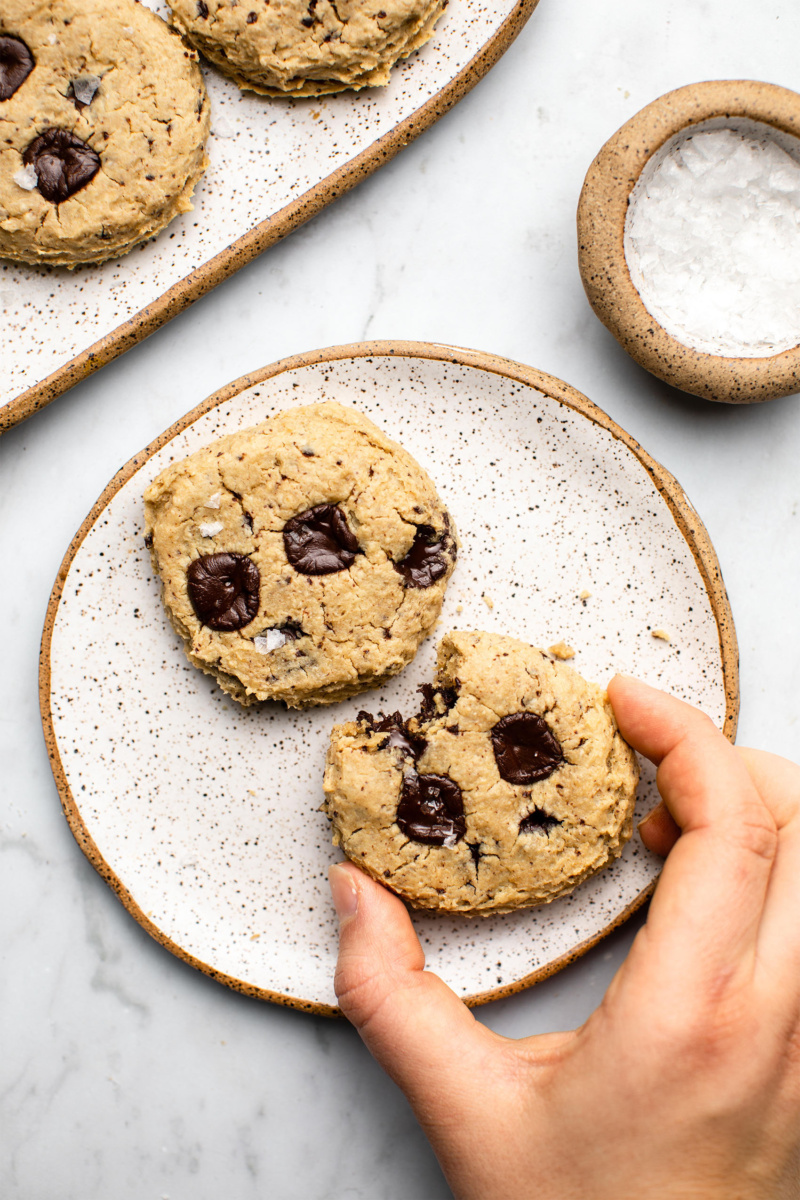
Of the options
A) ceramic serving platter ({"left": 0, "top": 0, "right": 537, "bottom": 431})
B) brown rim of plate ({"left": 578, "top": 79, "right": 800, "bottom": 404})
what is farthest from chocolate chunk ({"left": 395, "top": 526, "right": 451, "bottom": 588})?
ceramic serving platter ({"left": 0, "top": 0, "right": 537, "bottom": 431})

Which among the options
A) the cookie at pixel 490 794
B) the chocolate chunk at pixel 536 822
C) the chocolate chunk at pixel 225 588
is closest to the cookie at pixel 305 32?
the chocolate chunk at pixel 225 588

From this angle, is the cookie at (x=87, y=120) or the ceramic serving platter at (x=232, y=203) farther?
the ceramic serving platter at (x=232, y=203)

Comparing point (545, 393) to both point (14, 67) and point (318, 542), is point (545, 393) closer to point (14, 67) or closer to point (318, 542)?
point (318, 542)

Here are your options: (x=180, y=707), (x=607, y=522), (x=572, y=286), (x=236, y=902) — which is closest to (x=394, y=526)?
(x=607, y=522)

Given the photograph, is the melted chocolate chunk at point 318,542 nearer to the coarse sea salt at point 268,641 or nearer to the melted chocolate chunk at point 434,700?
the coarse sea salt at point 268,641

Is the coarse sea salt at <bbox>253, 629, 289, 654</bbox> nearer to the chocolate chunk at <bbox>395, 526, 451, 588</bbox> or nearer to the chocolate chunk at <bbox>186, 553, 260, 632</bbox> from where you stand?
the chocolate chunk at <bbox>186, 553, 260, 632</bbox>

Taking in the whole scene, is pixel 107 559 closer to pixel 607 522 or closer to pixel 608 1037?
pixel 607 522
